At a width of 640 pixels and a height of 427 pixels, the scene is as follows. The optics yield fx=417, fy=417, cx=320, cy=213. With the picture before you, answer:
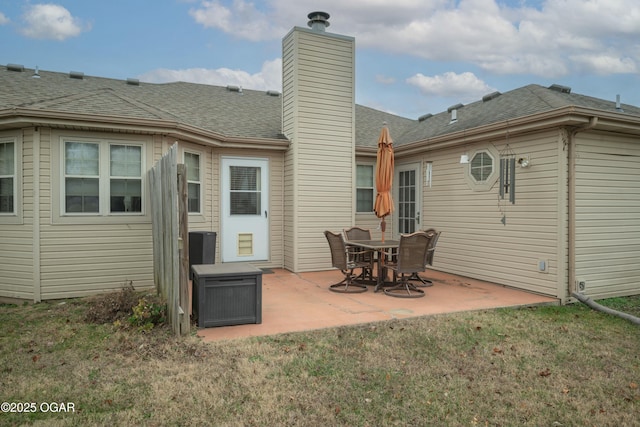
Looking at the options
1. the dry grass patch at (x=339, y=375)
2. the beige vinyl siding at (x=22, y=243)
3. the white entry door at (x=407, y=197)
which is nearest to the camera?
the dry grass patch at (x=339, y=375)

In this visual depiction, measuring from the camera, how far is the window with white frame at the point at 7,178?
643cm

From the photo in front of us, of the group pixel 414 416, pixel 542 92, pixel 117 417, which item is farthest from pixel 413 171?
pixel 117 417

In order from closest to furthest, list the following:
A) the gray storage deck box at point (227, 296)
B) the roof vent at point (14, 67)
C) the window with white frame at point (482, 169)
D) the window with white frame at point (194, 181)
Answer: the gray storage deck box at point (227, 296)
the window with white frame at point (482, 169)
the window with white frame at point (194, 181)
the roof vent at point (14, 67)

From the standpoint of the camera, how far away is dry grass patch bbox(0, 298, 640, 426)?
2.84m

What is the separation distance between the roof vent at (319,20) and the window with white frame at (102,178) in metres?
4.48

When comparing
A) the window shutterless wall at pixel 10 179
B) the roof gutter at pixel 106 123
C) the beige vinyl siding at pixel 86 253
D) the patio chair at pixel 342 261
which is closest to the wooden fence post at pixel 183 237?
the patio chair at pixel 342 261

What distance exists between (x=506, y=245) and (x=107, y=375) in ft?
20.2

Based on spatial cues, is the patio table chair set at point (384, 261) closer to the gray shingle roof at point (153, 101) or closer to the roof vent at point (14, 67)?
the gray shingle roof at point (153, 101)

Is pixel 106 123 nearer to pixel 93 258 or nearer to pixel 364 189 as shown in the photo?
pixel 93 258

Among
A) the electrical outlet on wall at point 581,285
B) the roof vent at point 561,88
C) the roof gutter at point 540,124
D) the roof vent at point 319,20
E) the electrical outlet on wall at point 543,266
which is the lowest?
the electrical outlet on wall at point 581,285

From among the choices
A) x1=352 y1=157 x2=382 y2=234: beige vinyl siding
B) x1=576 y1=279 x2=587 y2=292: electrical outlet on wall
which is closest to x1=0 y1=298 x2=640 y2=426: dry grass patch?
x1=576 y1=279 x2=587 y2=292: electrical outlet on wall

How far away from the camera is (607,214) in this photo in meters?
6.46

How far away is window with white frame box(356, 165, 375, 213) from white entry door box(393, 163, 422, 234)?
0.62m

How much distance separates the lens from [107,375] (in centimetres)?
344
